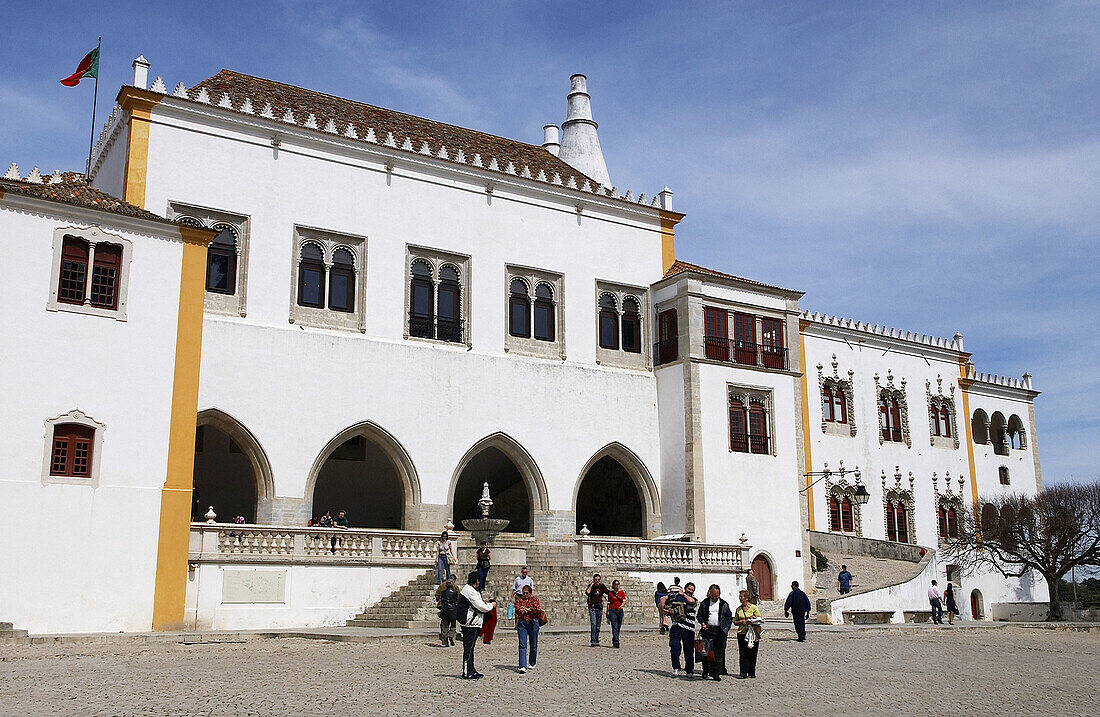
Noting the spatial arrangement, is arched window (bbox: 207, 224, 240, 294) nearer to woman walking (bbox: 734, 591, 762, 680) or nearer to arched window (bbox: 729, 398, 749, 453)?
arched window (bbox: 729, 398, 749, 453)

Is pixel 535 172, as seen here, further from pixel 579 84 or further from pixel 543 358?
pixel 579 84

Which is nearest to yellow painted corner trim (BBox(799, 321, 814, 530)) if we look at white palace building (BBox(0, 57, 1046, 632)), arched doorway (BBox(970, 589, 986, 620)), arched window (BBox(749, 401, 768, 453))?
white palace building (BBox(0, 57, 1046, 632))

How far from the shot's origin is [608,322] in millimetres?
29844

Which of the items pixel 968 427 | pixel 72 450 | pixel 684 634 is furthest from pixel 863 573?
pixel 72 450

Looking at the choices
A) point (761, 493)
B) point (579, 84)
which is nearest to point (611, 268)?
point (761, 493)

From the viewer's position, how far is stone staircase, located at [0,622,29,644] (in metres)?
15.9

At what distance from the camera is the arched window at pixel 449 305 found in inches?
1051

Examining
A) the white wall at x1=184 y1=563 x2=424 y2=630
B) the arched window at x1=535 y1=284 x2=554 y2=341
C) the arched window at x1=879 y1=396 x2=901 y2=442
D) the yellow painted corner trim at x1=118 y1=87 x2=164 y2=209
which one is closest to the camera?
the white wall at x1=184 y1=563 x2=424 y2=630

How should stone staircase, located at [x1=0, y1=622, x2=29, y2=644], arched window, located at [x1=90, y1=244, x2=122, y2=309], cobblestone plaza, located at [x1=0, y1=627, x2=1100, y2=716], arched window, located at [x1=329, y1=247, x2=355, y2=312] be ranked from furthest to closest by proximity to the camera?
arched window, located at [x1=329, y1=247, x2=355, y2=312] → arched window, located at [x1=90, y1=244, x2=122, y2=309] → stone staircase, located at [x1=0, y1=622, x2=29, y2=644] → cobblestone plaza, located at [x1=0, y1=627, x2=1100, y2=716]

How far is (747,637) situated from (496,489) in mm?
19825

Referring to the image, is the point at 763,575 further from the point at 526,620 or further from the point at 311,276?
the point at 526,620

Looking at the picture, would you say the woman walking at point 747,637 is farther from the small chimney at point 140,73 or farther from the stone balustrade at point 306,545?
the small chimney at point 140,73

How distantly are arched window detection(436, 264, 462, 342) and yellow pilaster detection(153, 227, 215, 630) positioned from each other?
291 inches

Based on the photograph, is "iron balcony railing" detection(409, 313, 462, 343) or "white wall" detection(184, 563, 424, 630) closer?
"white wall" detection(184, 563, 424, 630)
